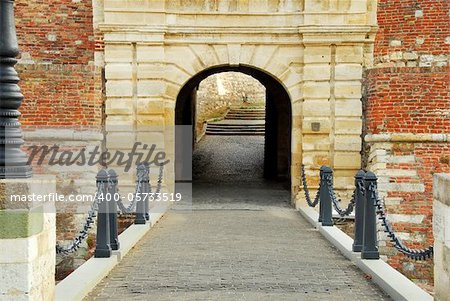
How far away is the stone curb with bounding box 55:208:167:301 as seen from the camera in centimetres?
634

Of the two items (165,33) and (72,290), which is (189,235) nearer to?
(72,290)

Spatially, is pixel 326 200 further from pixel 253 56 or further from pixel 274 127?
pixel 274 127

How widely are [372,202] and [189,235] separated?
3.48m

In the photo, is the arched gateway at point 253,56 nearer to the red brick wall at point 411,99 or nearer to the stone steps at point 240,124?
the red brick wall at point 411,99

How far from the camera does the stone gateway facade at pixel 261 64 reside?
13812 mm

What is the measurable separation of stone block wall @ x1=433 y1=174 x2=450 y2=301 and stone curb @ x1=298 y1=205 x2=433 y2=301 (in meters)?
0.59

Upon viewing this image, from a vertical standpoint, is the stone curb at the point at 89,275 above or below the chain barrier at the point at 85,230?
below

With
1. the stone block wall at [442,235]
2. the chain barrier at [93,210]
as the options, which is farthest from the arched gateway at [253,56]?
the stone block wall at [442,235]

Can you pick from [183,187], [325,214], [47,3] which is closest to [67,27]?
[47,3]

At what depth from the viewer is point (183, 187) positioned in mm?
17125

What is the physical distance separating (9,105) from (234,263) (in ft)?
12.9

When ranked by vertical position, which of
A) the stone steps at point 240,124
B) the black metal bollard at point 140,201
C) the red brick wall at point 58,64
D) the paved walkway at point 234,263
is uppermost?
the red brick wall at point 58,64

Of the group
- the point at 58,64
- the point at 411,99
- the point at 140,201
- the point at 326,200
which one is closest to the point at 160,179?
the point at 140,201

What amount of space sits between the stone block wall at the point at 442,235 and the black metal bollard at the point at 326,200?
17.8 ft
